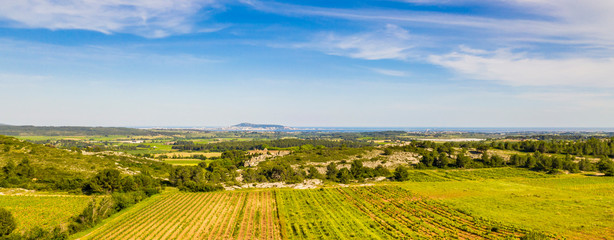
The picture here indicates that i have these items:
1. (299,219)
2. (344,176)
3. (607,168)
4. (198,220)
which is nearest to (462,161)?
(607,168)

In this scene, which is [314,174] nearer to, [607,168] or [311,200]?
[311,200]

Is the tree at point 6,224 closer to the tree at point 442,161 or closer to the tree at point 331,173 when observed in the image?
the tree at point 331,173

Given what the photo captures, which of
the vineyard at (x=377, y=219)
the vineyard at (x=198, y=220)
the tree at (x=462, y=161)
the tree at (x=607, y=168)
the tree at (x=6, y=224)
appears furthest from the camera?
the tree at (x=462, y=161)

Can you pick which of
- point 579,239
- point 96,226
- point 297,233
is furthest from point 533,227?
point 96,226

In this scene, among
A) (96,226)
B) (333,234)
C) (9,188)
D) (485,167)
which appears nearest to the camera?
(333,234)

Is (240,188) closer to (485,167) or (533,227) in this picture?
(533,227)

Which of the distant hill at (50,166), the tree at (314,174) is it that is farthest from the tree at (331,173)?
the distant hill at (50,166)
